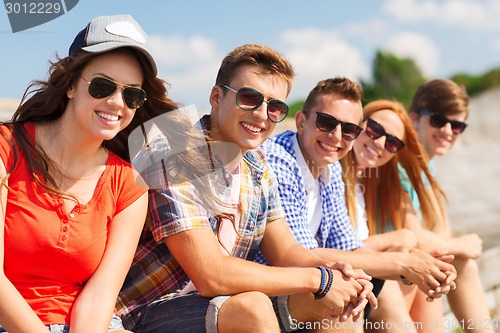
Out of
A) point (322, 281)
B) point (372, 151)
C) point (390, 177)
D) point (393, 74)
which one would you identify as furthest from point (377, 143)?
point (393, 74)

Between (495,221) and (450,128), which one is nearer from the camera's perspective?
(450,128)

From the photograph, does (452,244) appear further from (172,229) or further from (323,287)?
(172,229)

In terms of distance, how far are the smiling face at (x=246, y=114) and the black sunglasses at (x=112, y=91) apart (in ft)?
1.95

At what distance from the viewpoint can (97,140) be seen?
2.60 meters

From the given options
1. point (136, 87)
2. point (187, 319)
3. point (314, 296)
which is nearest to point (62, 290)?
point (187, 319)

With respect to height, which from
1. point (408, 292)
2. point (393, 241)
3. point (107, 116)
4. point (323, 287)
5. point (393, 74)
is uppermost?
point (107, 116)

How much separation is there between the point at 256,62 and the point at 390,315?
159cm

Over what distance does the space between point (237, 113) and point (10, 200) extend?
44.0 inches

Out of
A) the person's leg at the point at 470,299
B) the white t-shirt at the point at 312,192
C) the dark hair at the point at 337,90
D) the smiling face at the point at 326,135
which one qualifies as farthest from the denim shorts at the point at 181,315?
the person's leg at the point at 470,299

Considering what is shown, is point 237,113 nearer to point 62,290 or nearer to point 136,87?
point 136,87

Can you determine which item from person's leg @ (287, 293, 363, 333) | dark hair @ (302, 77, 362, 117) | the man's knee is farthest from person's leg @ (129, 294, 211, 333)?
dark hair @ (302, 77, 362, 117)

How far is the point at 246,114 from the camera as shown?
3119mm

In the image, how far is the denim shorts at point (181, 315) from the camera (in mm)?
2703

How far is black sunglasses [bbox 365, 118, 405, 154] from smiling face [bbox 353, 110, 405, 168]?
0.07ft
